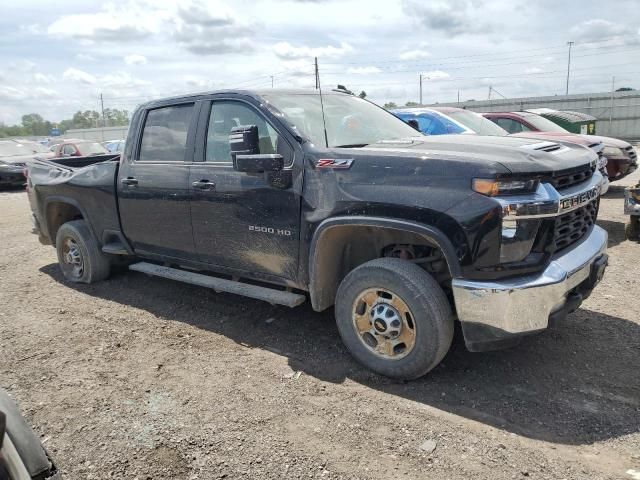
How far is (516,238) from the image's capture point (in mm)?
3051

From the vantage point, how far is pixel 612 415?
3.11m

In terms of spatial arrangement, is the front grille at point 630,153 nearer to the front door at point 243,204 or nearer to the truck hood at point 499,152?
the truck hood at point 499,152

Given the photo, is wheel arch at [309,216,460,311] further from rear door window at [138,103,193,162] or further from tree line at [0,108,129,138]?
tree line at [0,108,129,138]

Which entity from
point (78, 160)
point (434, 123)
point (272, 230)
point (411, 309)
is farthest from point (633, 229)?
point (78, 160)

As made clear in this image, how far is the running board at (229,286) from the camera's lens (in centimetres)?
409

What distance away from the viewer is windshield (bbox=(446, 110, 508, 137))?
9.38 meters

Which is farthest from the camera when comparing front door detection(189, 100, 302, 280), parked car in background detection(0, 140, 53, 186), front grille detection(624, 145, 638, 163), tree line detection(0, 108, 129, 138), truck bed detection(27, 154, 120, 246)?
tree line detection(0, 108, 129, 138)

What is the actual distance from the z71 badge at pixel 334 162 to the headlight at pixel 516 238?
109 cm

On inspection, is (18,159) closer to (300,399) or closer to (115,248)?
(115,248)

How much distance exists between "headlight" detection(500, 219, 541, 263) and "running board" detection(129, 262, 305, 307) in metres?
1.61

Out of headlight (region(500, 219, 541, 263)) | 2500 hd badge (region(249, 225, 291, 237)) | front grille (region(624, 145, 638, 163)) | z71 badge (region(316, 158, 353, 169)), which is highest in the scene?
z71 badge (region(316, 158, 353, 169))

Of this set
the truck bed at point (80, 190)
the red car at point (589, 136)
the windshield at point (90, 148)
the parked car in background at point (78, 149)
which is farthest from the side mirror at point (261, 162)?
the windshield at point (90, 148)

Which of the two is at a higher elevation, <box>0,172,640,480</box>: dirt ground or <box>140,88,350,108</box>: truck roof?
<box>140,88,350,108</box>: truck roof

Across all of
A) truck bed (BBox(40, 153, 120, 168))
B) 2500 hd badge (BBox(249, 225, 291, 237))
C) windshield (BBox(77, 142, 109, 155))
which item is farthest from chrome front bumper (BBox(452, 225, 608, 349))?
windshield (BBox(77, 142, 109, 155))
